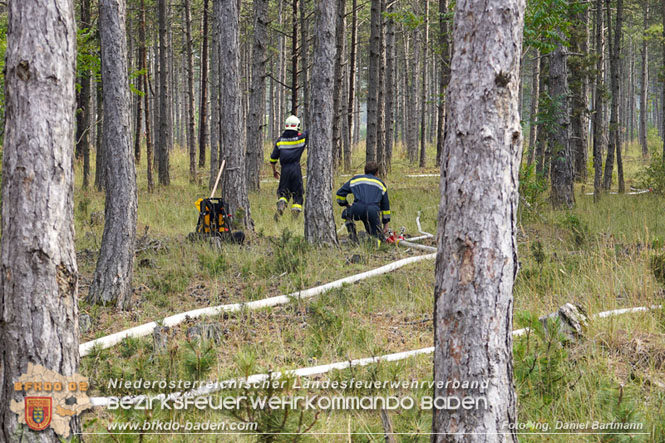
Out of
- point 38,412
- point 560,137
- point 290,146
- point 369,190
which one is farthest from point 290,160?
point 38,412

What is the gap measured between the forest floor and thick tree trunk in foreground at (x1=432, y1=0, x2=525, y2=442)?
0.76 m

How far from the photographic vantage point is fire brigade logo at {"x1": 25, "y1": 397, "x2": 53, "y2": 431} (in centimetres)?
288

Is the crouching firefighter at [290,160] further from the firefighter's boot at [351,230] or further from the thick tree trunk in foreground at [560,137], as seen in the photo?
the thick tree trunk in foreground at [560,137]

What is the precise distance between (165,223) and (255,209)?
7.20 ft

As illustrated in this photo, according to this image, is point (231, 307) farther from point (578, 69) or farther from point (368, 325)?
point (578, 69)

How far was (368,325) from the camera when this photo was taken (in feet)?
17.7

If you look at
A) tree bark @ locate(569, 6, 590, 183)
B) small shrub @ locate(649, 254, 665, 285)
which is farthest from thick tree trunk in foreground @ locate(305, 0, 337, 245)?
tree bark @ locate(569, 6, 590, 183)

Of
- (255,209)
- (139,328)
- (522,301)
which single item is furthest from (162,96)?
(522,301)

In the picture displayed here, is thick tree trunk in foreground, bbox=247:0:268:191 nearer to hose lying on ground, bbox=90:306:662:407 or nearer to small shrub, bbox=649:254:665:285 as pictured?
small shrub, bbox=649:254:665:285

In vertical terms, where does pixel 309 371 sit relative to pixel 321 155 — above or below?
below

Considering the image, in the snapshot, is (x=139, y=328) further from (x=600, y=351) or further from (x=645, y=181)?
(x=645, y=181)

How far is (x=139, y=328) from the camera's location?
5.27 m

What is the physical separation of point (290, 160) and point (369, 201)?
3.11 meters

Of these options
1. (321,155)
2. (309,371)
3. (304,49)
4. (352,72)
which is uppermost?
(304,49)
